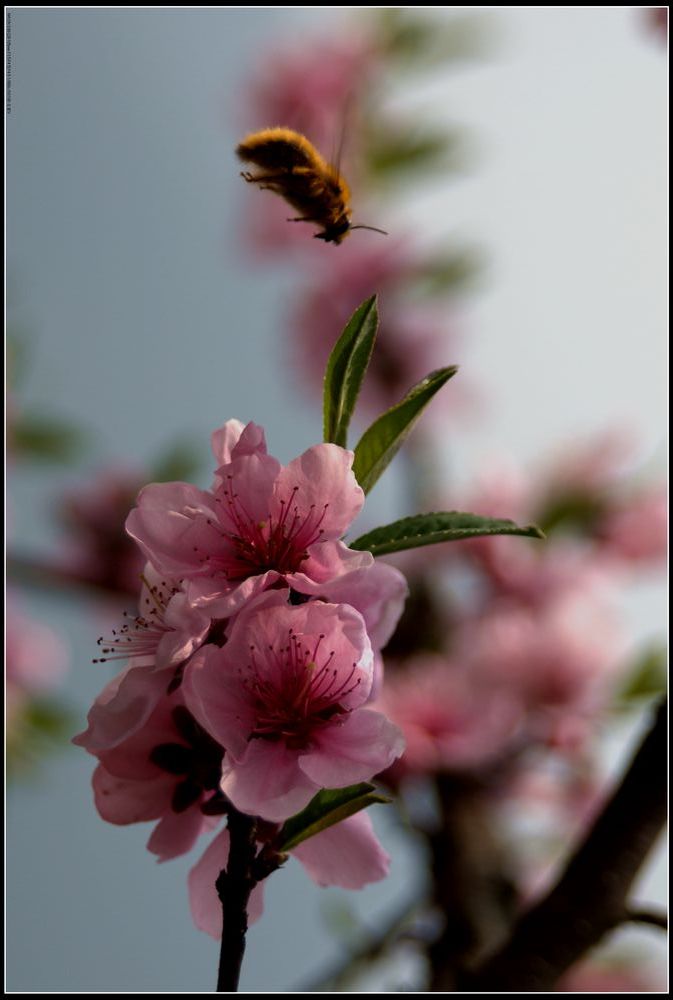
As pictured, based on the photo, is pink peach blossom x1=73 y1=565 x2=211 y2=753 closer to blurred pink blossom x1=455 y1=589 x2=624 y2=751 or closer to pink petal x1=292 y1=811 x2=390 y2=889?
pink petal x1=292 y1=811 x2=390 y2=889

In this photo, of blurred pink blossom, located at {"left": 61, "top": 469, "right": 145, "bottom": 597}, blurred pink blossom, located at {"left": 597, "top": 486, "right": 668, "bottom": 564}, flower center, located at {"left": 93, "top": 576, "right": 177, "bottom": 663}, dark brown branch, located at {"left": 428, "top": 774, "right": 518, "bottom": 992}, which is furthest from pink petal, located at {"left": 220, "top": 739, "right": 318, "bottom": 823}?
blurred pink blossom, located at {"left": 597, "top": 486, "right": 668, "bottom": 564}

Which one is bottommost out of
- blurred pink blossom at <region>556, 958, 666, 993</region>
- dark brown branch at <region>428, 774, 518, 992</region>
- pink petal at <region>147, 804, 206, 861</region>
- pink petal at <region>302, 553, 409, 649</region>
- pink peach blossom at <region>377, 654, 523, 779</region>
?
blurred pink blossom at <region>556, 958, 666, 993</region>

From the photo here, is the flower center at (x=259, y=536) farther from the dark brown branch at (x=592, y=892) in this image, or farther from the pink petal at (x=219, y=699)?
the dark brown branch at (x=592, y=892)

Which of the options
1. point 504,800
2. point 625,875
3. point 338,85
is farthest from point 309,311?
point 625,875

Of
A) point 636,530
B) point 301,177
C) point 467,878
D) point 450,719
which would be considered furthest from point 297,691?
point 636,530

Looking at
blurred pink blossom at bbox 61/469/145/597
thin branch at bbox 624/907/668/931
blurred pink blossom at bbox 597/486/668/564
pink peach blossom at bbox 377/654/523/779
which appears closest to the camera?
thin branch at bbox 624/907/668/931

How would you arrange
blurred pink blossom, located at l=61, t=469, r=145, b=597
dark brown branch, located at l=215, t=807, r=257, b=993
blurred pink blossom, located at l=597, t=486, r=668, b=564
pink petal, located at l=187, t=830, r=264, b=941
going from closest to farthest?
1. dark brown branch, located at l=215, t=807, r=257, b=993
2. pink petal, located at l=187, t=830, r=264, b=941
3. blurred pink blossom, located at l=61, t=469, r=145, b=597
4. blurred pink blossom, located at l=597, t=486, r=668, b=564

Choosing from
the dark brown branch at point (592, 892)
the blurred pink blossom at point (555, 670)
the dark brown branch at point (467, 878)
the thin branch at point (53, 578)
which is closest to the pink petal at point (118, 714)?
the dark brown branch at point (592, 892)
